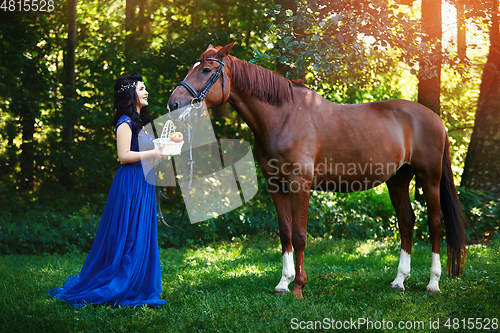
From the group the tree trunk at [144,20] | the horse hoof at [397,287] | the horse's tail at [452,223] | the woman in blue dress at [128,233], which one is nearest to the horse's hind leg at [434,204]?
the horse's tail at [452,223]

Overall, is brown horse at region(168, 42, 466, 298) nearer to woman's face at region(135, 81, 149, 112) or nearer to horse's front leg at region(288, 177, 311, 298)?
horse's front leg at region(288, 177, 311, 298)

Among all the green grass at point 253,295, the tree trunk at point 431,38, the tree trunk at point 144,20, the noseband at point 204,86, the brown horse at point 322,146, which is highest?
the tree trunk at point 144,20

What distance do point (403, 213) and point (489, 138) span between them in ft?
11.2

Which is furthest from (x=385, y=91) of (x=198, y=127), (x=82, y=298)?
(x=82, y=298)

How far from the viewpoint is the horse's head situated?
3502 mm

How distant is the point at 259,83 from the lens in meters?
3.86

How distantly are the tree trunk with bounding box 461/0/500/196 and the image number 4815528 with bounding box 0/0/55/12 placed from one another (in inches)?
346

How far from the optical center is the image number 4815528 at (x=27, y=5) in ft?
25.8

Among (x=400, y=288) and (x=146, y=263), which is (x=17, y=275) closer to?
(x=146, y=263)

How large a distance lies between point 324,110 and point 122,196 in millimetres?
2248

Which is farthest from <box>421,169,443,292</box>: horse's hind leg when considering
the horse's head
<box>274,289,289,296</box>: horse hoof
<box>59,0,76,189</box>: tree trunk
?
<box>59,0,76,189</box>: tree trunk

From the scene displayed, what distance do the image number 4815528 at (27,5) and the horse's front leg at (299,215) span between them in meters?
7.21

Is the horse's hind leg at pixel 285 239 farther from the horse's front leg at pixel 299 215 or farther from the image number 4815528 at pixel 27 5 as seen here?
the image number 4815528 at pixel 27 5

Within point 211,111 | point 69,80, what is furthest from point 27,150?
point 211,111
